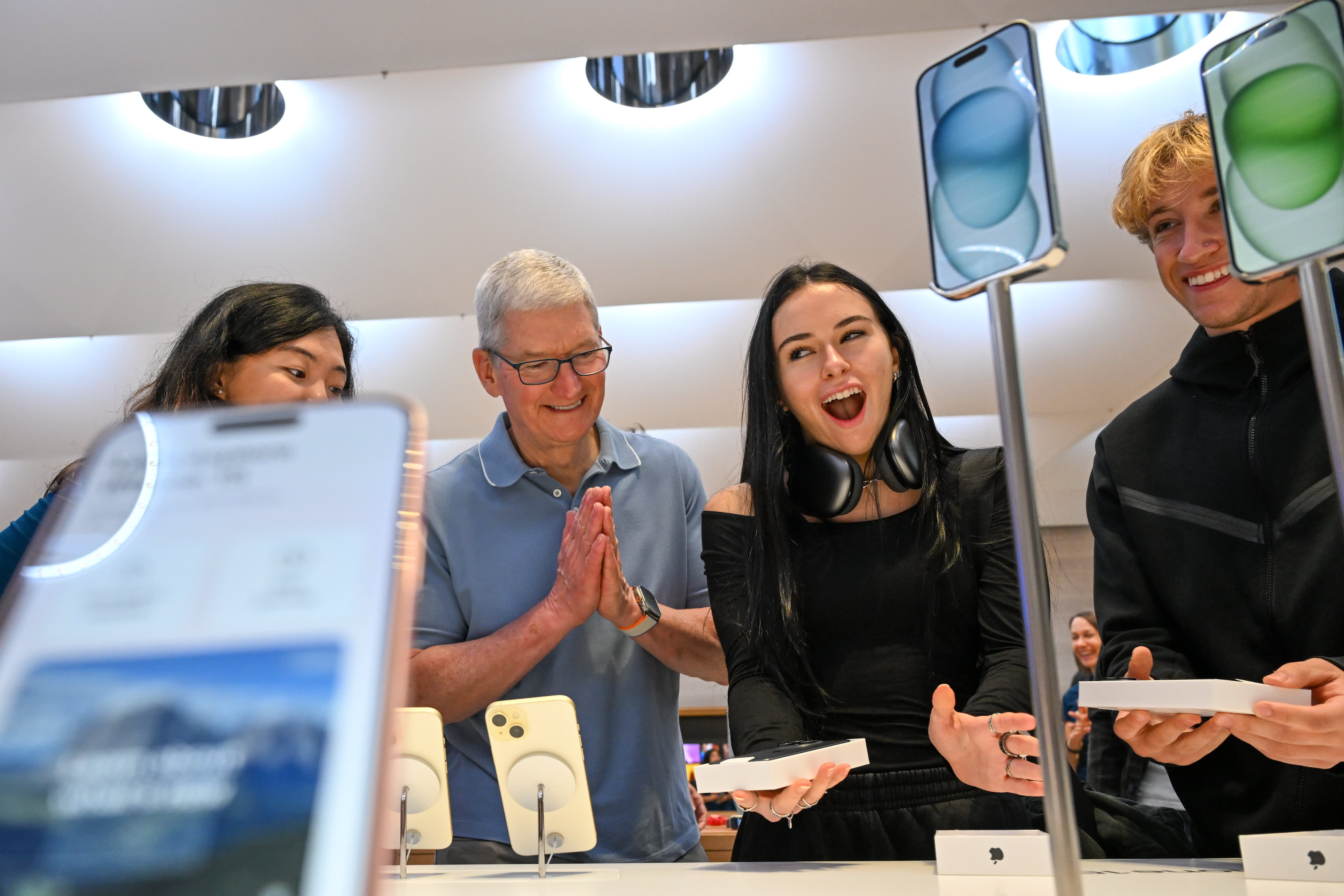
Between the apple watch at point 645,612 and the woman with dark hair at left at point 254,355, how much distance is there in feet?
1.96

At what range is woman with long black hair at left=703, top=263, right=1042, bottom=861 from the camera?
127cm

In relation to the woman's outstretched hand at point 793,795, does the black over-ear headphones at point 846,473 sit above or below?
above

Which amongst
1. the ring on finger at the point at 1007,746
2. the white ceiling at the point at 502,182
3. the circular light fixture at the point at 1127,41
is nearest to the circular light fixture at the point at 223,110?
the white ceiling at the point at 502,182

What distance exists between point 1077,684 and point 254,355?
12.4ft

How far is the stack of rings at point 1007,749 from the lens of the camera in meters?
1.07

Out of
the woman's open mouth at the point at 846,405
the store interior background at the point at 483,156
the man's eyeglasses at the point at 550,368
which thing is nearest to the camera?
the woman's open mouth at the point at 846,405

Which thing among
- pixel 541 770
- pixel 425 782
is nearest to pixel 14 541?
pixel 425 782

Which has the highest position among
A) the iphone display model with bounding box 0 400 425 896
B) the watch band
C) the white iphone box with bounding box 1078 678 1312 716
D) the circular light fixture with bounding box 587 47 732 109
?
the circular light fixture with bounding box 587 47 732 109

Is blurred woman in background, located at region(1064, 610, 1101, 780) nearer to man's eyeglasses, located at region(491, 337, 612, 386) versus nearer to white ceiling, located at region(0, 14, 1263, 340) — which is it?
white ceiling, located at region(0, 14, 1263, 340)

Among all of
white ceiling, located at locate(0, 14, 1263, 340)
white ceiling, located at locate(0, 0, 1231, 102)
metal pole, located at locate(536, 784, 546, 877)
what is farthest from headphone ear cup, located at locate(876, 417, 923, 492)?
white ceiling, located at locate(0, 14, 1263, 340)

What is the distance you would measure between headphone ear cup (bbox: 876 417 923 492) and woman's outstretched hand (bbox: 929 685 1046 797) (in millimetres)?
405

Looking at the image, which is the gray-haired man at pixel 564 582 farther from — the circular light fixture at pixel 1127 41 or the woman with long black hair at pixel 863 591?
the circular light fixture at pixel 1127 41

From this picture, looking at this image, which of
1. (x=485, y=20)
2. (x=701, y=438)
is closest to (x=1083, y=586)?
(x=701, y=438)

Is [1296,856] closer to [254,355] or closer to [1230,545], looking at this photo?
[1230,545]
